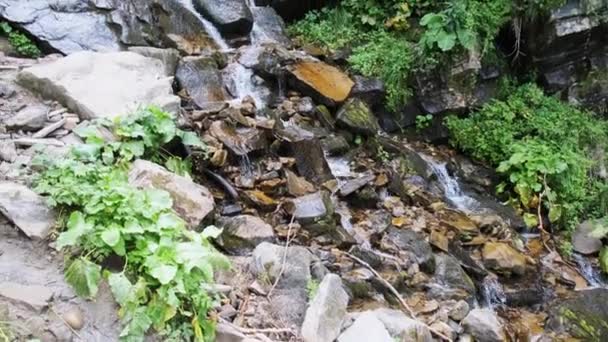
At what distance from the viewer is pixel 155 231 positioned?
3.03 metres

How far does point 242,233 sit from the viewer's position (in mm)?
4633

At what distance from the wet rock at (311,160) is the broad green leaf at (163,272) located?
3.40m

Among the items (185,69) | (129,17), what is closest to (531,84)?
(185,69)

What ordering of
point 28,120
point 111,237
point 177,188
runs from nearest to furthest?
point 111,237, point 177,188, point 28,120

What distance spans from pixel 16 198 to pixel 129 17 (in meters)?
4.86

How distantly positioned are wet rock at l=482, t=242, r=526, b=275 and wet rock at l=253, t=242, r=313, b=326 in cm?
285

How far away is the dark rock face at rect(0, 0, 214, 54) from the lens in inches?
273

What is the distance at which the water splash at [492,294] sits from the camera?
5855 millimetres

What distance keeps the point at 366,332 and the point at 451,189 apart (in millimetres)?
4522

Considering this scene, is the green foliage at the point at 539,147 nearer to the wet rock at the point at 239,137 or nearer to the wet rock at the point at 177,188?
the wet rock at the point at 239,137

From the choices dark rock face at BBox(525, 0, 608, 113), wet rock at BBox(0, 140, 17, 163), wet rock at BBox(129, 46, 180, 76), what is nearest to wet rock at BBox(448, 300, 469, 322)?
wet rock at BBox(0, 140, 17, 163)

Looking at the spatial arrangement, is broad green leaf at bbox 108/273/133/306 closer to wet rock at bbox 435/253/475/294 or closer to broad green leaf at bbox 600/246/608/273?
wet rock at bbox 435/253/475/294

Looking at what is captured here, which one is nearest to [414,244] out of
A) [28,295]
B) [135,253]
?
[135,253]

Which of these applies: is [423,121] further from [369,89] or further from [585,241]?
[585,241]
